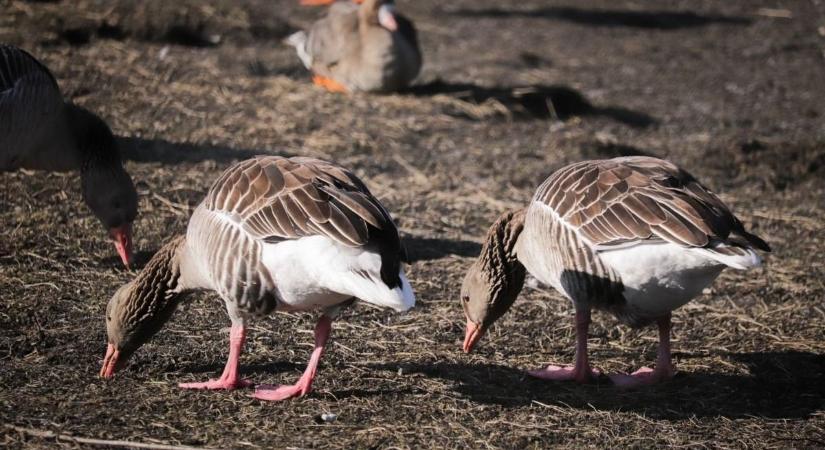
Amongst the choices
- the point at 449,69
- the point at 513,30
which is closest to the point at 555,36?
the point at 513,30

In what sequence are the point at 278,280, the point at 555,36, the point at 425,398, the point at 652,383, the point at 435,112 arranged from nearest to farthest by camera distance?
1. the point at 278,280
2. the point at 425,398
3. the point at 652,383
4. the point at 435,112
5. the point at 555,36

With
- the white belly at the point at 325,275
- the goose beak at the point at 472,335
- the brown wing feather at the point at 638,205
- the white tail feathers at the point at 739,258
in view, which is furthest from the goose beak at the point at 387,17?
the white tail feathers at the point at 739,258

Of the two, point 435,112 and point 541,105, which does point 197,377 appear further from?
point 541,105

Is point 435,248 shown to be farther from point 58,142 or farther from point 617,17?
point 617,17

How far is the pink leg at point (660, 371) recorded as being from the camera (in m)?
4.59

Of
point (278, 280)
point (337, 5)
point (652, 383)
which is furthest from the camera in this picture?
point (337, 5)

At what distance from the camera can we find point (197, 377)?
439cm

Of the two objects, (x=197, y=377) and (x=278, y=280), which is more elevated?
(x=278, y=280)

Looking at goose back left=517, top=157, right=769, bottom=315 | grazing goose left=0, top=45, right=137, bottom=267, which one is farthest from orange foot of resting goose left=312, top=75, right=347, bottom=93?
goose back left=517, top=157, right=769, bottom=315

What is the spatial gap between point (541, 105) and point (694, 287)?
5.34 m

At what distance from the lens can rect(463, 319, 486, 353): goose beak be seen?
15.6 ft

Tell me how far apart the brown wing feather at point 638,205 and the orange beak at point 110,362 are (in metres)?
2.16

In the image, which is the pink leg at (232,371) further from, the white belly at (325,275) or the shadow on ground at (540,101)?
the shadow on ground at (540,101)

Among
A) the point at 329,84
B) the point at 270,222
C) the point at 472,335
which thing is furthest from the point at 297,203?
the point at 329,84
